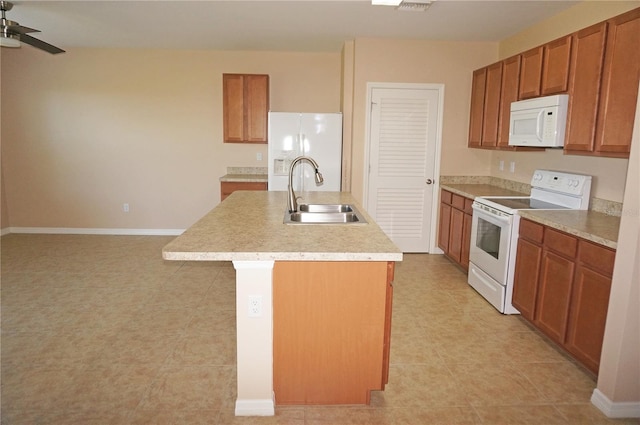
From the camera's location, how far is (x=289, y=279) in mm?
2039

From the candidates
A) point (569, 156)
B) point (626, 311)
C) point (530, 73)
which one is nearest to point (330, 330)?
point (626, 311)

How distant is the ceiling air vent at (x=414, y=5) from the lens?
343 cm

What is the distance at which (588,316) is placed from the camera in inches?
96.5

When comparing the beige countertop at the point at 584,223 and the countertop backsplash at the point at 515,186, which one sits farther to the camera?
the countertop backsplash at the point at 515,186

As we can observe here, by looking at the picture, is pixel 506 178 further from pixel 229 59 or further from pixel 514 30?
pixel 229 59

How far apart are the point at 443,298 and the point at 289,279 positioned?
7.25 ft

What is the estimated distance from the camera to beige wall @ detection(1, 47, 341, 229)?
567 centimetres

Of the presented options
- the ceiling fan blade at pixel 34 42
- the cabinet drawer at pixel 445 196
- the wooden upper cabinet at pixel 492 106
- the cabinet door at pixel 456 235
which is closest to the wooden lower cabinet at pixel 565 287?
the cabinet door at pixel 456 235

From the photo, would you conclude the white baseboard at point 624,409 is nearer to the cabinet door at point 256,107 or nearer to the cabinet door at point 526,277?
the cabinet door at point 526,277

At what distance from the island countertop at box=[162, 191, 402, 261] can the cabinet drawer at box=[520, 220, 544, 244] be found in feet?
4.19

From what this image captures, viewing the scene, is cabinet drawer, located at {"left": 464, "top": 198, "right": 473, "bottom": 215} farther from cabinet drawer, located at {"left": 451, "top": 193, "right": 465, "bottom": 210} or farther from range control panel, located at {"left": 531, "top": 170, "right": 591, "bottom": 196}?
range control panel, located at {"left": 531, "top": 170, "right": 591, "bottom": 196}

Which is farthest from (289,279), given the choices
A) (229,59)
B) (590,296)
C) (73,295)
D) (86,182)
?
(86,182)

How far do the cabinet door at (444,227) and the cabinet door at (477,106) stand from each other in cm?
80

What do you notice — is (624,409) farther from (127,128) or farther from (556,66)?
(127,128)
